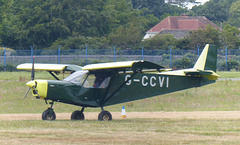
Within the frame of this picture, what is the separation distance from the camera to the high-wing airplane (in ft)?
52.4

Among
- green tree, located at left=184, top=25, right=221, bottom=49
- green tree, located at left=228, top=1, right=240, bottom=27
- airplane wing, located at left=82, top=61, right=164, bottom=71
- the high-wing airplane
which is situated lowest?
the high-wing airplane

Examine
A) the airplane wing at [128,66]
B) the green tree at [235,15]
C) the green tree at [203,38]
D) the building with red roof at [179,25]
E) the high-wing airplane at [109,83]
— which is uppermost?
the green tree at [235,15]

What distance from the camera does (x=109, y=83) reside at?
17281 mm

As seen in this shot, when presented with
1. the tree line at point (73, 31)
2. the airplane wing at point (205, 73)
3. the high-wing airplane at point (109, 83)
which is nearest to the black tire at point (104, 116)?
the high-wing airplane at point (109, 83)

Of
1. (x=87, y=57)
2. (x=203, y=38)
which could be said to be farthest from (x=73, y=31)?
(x=87, y=57)

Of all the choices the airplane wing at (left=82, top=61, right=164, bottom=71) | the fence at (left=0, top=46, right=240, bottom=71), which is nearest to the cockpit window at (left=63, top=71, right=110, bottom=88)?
the airplane wing at (left=82, top=61, right=164, bottom=71)

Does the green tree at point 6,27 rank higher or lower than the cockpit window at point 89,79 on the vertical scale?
higher

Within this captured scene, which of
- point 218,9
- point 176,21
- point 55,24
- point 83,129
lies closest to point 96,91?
point 83,129

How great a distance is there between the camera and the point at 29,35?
52781 mm

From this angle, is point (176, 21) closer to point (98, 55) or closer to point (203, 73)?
point (98, 55)

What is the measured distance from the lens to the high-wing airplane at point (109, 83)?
629 inches

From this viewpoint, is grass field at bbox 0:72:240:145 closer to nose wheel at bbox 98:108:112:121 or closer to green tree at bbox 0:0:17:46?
nose wheel at bbox 98:108:112:121

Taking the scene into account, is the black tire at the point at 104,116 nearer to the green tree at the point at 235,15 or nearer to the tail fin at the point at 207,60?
the tail fin at the point at 207,60

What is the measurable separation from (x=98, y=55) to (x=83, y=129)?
23.8 m
